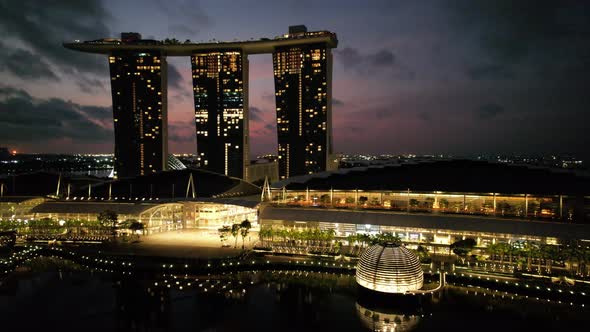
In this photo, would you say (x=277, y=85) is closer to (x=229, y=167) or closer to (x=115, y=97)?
(x=229, y=167)

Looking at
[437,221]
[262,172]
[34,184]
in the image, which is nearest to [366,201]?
[437,221]

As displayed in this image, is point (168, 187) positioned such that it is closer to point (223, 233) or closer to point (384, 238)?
point (223, 233)

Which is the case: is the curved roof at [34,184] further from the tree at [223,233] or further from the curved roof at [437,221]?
the curved roof at [437,221]

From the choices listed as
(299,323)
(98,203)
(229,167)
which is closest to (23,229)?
(98,203)

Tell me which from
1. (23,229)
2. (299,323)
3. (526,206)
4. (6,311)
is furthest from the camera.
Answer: (23,229)

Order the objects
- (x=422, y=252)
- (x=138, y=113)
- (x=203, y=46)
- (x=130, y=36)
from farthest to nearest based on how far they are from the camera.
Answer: (x=130, y=36), (x=203, y=46), (x=138, y=113), (x=422, y=252)

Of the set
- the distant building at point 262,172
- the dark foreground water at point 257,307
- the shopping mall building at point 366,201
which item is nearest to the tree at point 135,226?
the shopping mall building at point 366,201
